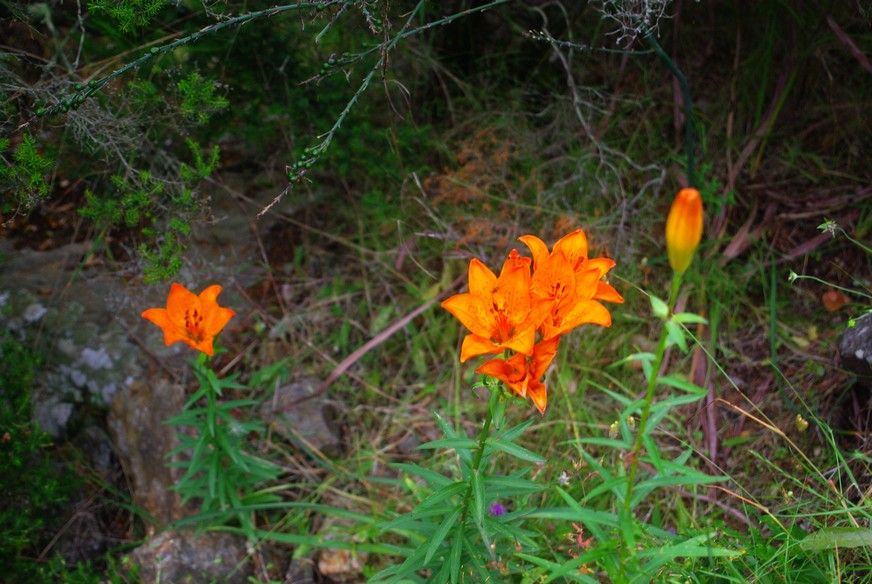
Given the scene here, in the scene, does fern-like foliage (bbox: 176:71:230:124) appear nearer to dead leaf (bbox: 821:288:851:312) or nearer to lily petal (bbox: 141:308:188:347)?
lily petal (bbox: 141:308:188:347)

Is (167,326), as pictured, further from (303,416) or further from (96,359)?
(96,359)

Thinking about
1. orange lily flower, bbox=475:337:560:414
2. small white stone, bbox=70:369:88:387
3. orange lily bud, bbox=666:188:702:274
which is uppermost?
orange lily bud, bbox=666:188:702:274

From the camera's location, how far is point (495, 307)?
1.51 m

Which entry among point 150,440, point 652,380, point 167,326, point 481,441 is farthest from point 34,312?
point 652,380

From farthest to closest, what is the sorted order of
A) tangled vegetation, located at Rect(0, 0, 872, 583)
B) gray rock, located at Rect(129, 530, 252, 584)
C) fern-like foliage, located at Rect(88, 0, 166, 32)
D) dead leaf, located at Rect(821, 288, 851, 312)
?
dead leaf, located at Rect(821, 288, 851, 312) < gray rock, located at Rect(129, 530, 252, 584) < tangled vegetation, located at Rect(0, 0, 872, 583) < fern-like foliage, located at Rect(88, 0, 166, 32)

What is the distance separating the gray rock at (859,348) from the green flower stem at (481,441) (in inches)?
46.6

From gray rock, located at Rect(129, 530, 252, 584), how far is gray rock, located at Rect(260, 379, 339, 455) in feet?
1.34

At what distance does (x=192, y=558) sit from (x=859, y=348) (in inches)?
84.7

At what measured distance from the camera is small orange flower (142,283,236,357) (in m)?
2.09

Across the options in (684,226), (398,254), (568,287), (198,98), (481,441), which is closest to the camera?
(684,226)

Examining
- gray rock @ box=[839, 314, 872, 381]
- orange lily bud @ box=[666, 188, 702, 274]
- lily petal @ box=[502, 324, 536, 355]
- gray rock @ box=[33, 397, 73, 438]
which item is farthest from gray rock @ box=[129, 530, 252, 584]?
gray rock @ box=[839, 314, 872, 381]

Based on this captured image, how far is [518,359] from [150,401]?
5.71 ft

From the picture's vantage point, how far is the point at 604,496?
2311 mm

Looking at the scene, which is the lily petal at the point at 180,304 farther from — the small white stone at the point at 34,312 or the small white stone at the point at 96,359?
the small white stone at the point at 34,312
